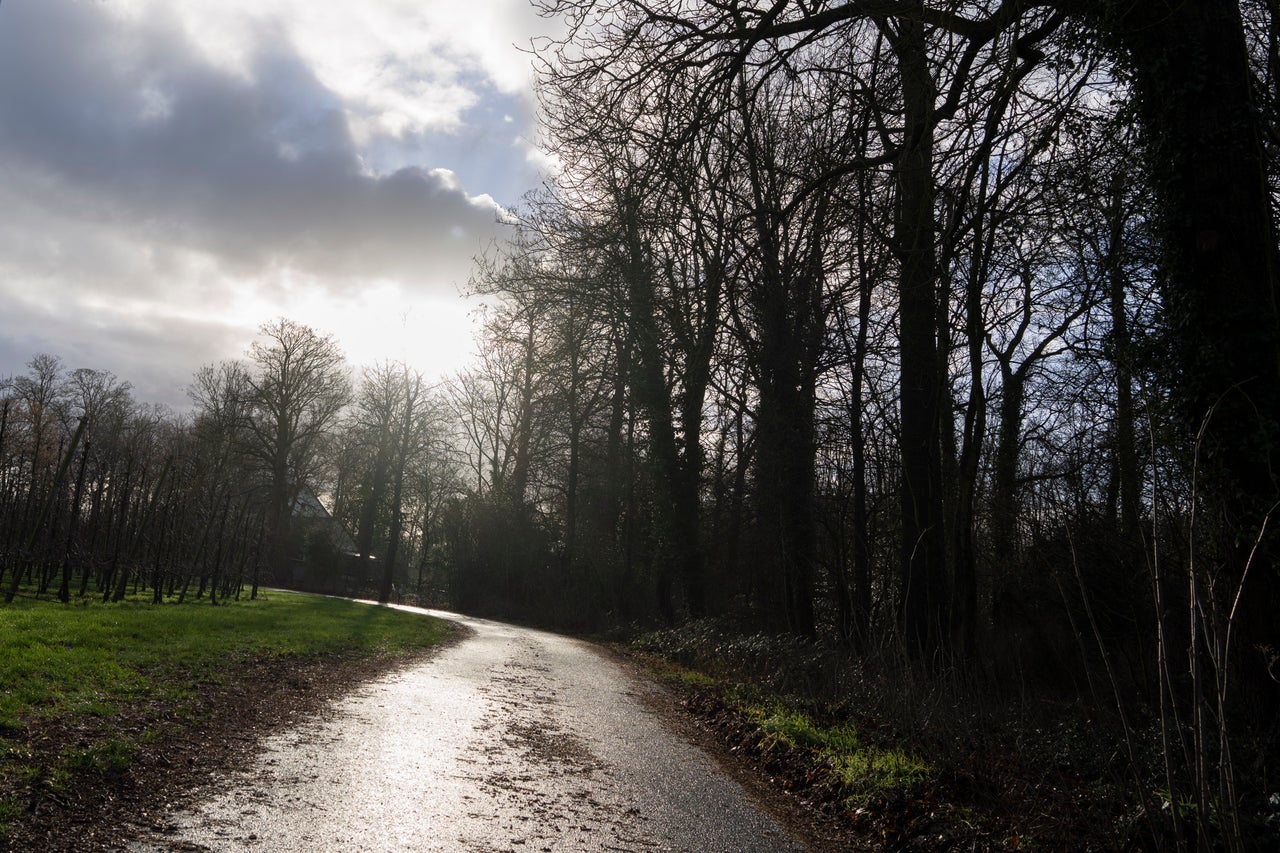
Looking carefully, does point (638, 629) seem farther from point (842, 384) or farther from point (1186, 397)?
point (1186, 397)

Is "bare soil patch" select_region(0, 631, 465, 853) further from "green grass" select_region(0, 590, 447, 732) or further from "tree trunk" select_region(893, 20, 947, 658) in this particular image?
"tree trunk" select_region(893, 20, 947, 658)

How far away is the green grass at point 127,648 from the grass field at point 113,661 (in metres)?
0.02

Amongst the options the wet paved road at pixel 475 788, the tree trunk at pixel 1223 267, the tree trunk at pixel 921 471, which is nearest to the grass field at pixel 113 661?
the wet paved road at pixel 475 788

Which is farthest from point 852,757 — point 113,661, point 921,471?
point 113,661

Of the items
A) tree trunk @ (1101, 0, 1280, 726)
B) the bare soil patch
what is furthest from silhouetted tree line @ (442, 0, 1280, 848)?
the bare soil patch

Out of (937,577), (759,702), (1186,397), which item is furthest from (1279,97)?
(759,702)

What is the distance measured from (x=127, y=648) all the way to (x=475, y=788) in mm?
7009

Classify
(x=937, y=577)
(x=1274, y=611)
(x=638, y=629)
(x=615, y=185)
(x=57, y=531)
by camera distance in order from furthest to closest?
(x=638, y=629) → (x=57, y=531) → (x=937, y=577) → (x=615, y=185) → (x=1274, y=611)

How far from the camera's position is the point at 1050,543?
10.3 meters

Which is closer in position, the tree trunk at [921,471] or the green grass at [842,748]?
the green grass at [842,748]

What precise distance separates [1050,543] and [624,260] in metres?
6.14

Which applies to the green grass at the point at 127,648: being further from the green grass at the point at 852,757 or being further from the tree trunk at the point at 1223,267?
the tree trunk at the point at 1223,267

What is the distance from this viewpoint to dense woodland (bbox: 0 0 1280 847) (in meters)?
5.37

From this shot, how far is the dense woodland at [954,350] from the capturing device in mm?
5367
